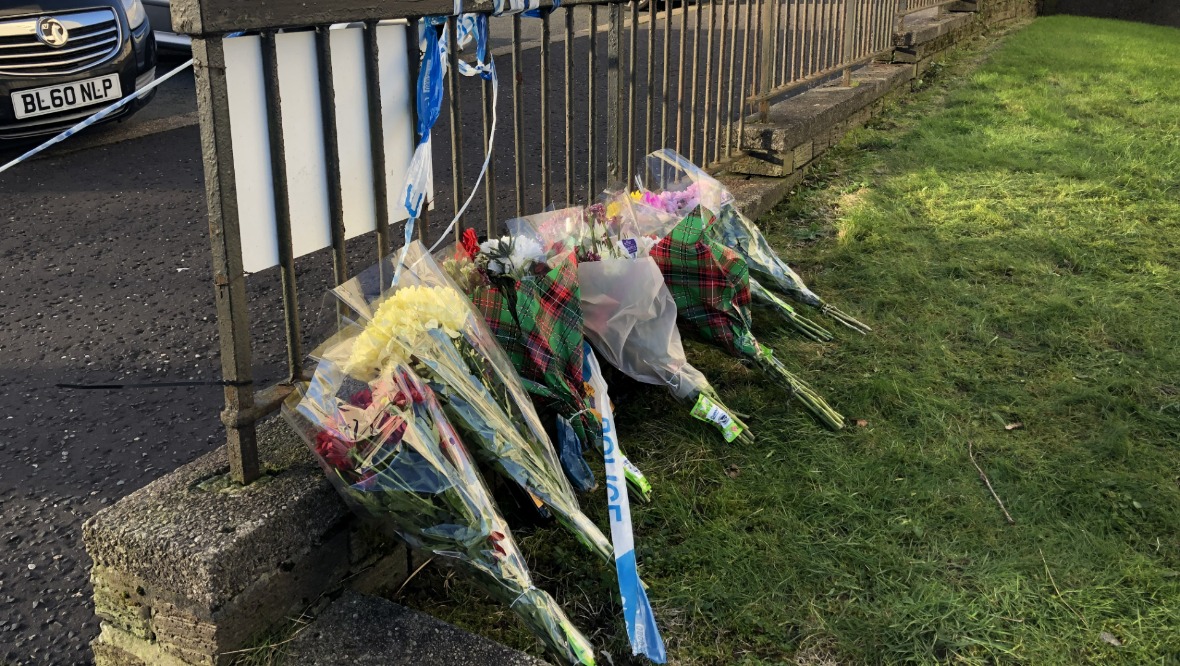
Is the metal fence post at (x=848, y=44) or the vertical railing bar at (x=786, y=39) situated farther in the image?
the metal fence post at (x=848, y=44)

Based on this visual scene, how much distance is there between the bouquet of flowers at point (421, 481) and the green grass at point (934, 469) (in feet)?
0.77

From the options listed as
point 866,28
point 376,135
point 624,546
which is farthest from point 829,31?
point 624,546

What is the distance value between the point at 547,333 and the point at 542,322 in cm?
3

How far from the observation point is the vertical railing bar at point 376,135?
2436 millimetres

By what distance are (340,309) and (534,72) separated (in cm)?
665

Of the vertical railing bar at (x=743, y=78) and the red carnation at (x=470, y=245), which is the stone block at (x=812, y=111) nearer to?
the vertical railing bar at (x=743, y=78)

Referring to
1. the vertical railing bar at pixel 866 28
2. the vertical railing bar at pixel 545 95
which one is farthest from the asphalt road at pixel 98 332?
the vertical railing bar at pixel 866 28

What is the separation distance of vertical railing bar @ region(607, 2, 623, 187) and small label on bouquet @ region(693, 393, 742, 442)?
36.8 inches

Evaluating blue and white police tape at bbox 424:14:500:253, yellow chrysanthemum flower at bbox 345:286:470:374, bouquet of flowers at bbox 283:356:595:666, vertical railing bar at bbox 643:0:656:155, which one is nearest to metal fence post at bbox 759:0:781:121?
vertical railing bar at bbox 643:0:656:155

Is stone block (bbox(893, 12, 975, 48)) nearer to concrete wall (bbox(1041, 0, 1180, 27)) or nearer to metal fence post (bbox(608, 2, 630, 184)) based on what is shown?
metal fence post (bbox(608, 2, 630, 184))

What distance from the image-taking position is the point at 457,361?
2.26 meters

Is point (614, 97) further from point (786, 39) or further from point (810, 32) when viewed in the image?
point (810, 32)

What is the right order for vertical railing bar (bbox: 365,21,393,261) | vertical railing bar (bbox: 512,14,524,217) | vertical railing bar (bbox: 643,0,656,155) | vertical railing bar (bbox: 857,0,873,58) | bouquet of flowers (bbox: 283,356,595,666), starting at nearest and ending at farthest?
bouquet of flowers (bbox: 283,356,595,666) < vertical railing bar (bbox: 365,21,393,261) < vertical railing bar (bbox: 512,14,524,217) < vertical railing bar (bbox: 643,0,656,155) < vertical railing bar (bbox: 857,0,873,58)

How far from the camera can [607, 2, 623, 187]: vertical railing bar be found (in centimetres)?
370
